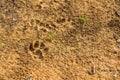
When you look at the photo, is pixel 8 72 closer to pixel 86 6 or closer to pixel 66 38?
pixel 66 38

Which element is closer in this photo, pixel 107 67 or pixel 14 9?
pixel 107 67

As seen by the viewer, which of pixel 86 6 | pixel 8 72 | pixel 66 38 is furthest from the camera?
pixel 86 6

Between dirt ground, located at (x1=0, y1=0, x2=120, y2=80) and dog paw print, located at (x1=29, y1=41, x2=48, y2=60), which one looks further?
dog paw print, located at (x1=29, y1=41, x2=48, y2=60)

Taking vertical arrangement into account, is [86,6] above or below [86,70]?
above

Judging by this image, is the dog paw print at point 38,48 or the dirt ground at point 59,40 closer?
the dirt ground at point 59,40

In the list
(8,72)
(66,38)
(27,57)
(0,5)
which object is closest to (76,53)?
(66,38)
